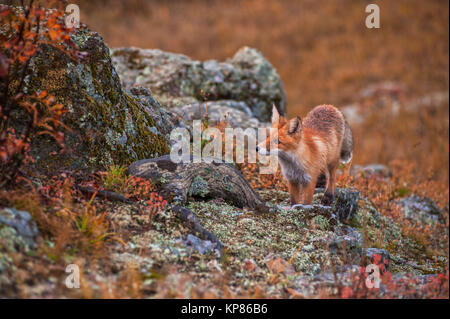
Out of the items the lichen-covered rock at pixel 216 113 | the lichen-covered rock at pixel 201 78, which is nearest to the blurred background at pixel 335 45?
the lichen-covered rock at pixel 201 78

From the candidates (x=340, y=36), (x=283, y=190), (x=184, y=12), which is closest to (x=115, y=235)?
(x=283, y=190)

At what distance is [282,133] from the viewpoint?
6.63m

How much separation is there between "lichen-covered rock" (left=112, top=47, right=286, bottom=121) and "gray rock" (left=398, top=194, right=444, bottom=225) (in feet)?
15.0

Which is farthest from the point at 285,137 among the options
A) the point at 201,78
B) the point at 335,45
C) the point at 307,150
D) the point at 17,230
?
the point at 335,45

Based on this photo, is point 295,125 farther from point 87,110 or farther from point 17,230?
point 17,230

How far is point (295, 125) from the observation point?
655cm

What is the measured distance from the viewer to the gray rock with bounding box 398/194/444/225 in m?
9.33

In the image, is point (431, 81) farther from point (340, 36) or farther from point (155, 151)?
point (155, 151)

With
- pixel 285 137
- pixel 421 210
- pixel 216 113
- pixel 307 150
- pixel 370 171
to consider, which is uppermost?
pixel 216 113

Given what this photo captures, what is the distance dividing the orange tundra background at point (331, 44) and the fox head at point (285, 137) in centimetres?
1052

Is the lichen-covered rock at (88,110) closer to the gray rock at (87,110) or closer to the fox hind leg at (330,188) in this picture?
the gray rock at (87,110)

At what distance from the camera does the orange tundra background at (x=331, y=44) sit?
67.8 ft

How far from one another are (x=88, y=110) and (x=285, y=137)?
3.07m

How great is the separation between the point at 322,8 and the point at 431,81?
12840mm
